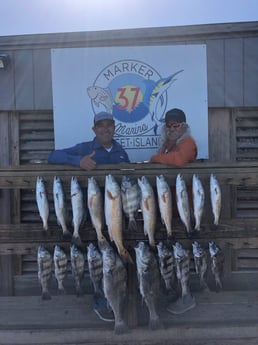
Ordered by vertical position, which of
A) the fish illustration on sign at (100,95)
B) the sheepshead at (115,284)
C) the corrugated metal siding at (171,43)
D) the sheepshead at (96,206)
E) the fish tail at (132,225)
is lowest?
the sheepshead at (115,284)

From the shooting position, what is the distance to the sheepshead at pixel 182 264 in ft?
13.2

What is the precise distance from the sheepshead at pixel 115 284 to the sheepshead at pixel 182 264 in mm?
487

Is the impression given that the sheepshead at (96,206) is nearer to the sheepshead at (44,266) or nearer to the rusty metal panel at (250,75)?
the sheepshead at (44,266)

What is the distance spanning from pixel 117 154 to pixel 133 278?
1244 millimetres

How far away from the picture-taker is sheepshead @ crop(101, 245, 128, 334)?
393 cm

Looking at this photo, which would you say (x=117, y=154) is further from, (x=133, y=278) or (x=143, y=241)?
(x=133, y=278)

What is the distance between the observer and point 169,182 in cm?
416

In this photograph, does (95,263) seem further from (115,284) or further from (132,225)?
(132,225)

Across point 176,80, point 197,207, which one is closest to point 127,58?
point 176,80

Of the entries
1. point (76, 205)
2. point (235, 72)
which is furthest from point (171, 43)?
point (76, 205)

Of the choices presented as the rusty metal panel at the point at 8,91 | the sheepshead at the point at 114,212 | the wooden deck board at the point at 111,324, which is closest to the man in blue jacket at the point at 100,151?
the wooden deck board at the point at 111,324

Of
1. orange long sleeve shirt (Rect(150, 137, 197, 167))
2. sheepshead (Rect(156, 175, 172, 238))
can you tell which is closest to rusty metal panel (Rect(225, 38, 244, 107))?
orange long sleeve shirt (Rect(150, 137, 197, 167))

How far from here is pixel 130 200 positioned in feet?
13.0

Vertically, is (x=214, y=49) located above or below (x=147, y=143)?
above
